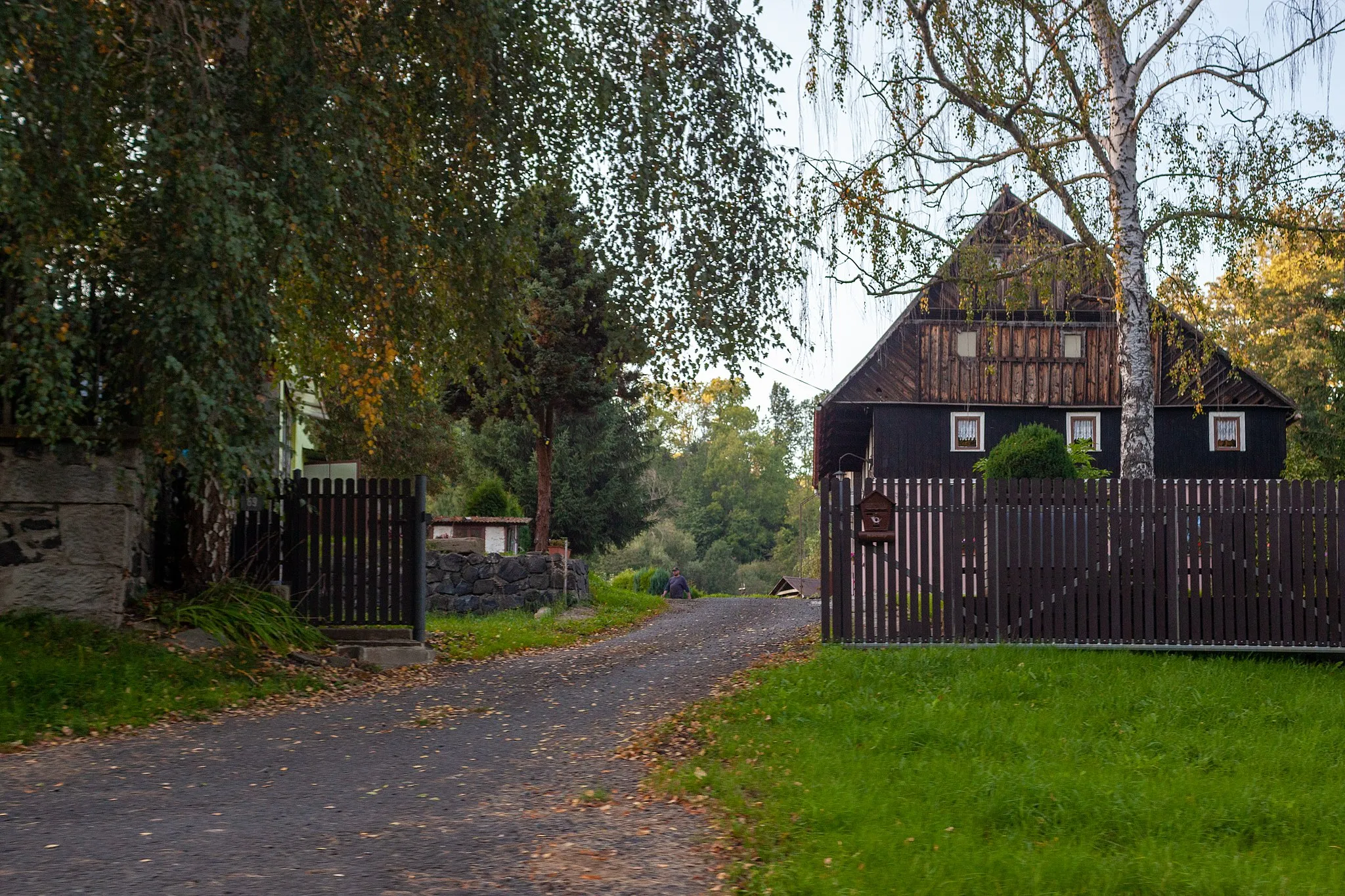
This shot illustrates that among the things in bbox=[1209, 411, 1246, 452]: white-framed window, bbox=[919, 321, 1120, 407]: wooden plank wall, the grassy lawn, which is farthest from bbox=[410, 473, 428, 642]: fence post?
bbox=[1209, 411, 1246, 452]: white-framed window

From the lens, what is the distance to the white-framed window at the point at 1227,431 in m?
30.8

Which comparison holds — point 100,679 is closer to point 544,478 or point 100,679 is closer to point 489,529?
point 544,478

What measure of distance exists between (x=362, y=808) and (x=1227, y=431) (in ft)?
100

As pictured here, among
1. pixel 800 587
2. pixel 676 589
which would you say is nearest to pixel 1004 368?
pixel 676 589

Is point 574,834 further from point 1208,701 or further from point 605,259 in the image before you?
point 1208,701

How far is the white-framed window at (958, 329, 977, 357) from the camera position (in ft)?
97.2

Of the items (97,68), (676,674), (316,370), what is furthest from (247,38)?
(676,674)

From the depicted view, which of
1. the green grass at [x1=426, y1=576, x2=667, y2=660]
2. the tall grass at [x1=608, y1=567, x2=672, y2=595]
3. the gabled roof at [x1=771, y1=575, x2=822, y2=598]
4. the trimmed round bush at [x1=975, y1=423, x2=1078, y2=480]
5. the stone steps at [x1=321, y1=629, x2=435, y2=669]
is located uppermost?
the trimmed round bush at [x1=975, y1=423, x2=1078, y2=480]

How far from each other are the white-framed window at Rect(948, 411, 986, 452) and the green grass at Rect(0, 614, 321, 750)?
2301 centimetres

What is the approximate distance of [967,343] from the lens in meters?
29.7

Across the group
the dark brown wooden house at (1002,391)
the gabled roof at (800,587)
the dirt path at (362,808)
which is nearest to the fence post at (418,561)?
the dirt path at (362,808)

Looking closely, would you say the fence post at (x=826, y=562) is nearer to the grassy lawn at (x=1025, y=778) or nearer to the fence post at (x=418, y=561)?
the grassy lawn at (x=1025, y=778)

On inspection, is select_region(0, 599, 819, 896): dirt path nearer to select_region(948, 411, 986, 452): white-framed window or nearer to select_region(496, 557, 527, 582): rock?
select_region(496, 557, 527, 582): rock

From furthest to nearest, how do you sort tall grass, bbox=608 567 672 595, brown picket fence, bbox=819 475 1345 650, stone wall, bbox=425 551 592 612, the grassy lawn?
tall grass, bbox=608 567 672 595, stone wall, bbox=425 551 592 612, brown picket fence, bbox=819 475 1345 650, the grassy lawn
